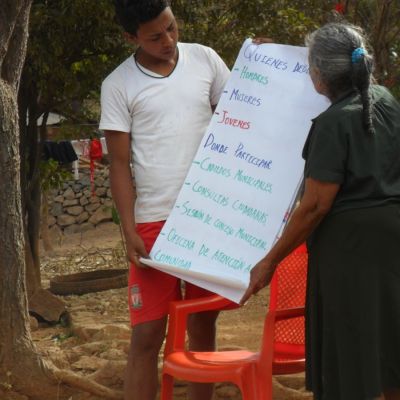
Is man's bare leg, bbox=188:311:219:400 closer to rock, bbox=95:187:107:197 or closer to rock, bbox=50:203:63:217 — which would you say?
rock, bbox=50:203:63:217

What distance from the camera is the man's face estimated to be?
3.76 meters

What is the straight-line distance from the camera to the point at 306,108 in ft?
12.3

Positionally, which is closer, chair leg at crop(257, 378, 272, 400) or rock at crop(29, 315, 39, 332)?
chair leg at crop(257, 378, 272, 400)

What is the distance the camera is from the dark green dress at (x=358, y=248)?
10.2 ft

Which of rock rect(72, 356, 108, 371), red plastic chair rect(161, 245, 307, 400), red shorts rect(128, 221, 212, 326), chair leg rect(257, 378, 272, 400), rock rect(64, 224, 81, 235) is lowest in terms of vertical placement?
rock rect(64, 224, 81, 235)

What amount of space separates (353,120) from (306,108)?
660mm

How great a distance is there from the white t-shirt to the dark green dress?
2.40 ft

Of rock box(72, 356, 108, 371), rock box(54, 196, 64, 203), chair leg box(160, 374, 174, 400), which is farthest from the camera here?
rock box(54, 196, 64, 203)

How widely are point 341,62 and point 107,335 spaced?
357 centimetres

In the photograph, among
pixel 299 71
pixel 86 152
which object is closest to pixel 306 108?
pixel 299 71

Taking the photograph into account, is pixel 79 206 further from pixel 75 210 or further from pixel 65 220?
pixel 65 220

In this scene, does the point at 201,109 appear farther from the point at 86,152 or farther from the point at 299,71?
the point at 86,152

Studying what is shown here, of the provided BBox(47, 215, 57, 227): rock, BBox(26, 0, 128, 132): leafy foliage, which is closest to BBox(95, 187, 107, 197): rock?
BBox(47, 215, 57, 227): rock

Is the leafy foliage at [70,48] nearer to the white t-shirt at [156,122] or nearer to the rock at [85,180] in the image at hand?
the white t-shirt at [156,122]
